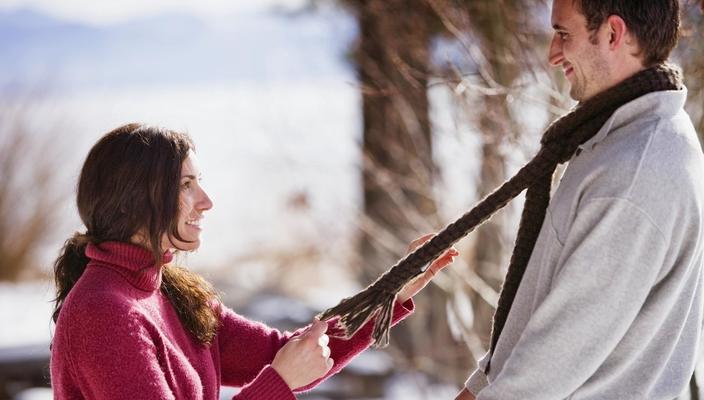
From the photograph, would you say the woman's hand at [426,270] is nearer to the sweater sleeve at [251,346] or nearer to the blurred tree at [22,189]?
the sweater sleeve at [251,346]

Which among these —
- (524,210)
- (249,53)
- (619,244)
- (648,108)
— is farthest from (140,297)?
(249,53)

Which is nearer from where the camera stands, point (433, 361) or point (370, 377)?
point (433, 361)

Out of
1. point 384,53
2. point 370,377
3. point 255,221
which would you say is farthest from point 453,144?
point 255,221

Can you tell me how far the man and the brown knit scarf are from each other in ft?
0.09

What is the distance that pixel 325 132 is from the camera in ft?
18.5

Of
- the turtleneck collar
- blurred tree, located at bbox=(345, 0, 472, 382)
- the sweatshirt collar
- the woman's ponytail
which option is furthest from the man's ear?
blurred tree, located at bbox=(345, 0, 472, 382)

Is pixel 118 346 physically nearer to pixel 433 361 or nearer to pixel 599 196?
pixel 599 196

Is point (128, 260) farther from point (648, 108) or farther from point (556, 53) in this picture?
point (648, 108)

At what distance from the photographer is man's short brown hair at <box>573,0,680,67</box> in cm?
192

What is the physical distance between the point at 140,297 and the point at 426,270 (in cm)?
68

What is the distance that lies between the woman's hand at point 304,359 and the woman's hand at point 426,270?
0.31m

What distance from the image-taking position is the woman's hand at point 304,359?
2109 millimetres

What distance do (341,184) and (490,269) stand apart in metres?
1.01

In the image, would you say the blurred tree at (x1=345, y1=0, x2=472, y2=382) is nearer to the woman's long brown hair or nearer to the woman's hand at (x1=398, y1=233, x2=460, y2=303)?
the woman's hand at (x1=398, y1=233, x2=460, y2=303)
